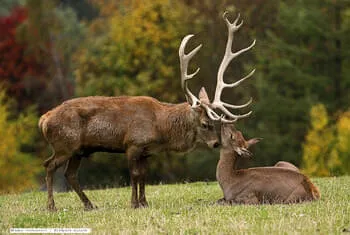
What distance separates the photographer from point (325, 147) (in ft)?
92.7

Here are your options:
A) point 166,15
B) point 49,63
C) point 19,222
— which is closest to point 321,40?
point 166,15

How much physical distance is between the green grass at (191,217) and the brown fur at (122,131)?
660mm

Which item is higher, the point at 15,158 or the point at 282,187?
the point at 282,187

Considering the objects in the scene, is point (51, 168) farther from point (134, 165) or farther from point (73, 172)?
point (134, 165)

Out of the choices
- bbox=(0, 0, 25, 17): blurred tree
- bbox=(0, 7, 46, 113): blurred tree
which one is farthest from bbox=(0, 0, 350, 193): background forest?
bbox=(0, 0, 25, 17): blurred tree

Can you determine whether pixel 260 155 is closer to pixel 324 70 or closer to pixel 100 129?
pixel 324 70

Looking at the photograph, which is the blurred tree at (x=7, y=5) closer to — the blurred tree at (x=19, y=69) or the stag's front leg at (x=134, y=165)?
the blurred tree at (x=19, y=69)

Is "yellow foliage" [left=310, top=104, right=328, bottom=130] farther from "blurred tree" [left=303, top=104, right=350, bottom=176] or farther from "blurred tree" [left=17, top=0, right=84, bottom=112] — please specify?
"blurred tree" [left=17, top=0, right=84, bottom=112]

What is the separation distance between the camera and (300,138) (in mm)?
34719

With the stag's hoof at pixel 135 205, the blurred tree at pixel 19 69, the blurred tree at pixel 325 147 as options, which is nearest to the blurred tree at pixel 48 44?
the blurred tree at pixel 19 69

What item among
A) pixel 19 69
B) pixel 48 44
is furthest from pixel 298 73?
pixel 19 69

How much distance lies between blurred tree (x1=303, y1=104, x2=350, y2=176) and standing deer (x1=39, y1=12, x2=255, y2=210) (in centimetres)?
1210

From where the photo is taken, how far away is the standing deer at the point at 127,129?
12.1m

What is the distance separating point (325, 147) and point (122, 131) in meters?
16.9
